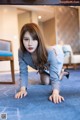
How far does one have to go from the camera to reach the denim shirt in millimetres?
1266

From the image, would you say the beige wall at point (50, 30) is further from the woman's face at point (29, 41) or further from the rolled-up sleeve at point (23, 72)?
the woman's face at point (29, 41)

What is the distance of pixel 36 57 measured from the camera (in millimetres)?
1443

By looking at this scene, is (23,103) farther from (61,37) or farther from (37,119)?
(61,37)

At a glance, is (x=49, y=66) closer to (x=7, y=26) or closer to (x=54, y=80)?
(x=54, y=80)

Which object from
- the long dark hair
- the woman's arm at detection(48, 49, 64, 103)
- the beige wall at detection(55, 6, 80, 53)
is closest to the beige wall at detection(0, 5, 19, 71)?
the beige wall at detection(55, 6, 80, 53)

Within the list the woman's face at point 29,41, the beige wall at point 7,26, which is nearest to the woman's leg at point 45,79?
the woman's face at point 29,41

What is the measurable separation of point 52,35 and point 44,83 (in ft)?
16.1

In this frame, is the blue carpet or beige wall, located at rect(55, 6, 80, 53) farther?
beige wall, located at rect(55, 6, 80, 53)

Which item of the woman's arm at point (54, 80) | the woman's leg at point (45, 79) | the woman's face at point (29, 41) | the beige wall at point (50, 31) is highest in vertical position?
the beige wall at point (50, 31)

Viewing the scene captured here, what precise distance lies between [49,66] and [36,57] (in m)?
0.12

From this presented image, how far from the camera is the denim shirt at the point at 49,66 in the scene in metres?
1.27

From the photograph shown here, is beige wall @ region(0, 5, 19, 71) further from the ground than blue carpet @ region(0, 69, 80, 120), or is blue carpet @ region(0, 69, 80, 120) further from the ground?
beige wall @ region(0, 5, 19, 71)

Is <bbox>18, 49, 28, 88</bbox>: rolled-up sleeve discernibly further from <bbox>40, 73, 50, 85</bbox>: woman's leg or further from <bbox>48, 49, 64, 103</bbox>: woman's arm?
<bbox>40, 73, 50, 85</bbox>: woman's leg

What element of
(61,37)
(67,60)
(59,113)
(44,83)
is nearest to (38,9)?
→ (61,37)
